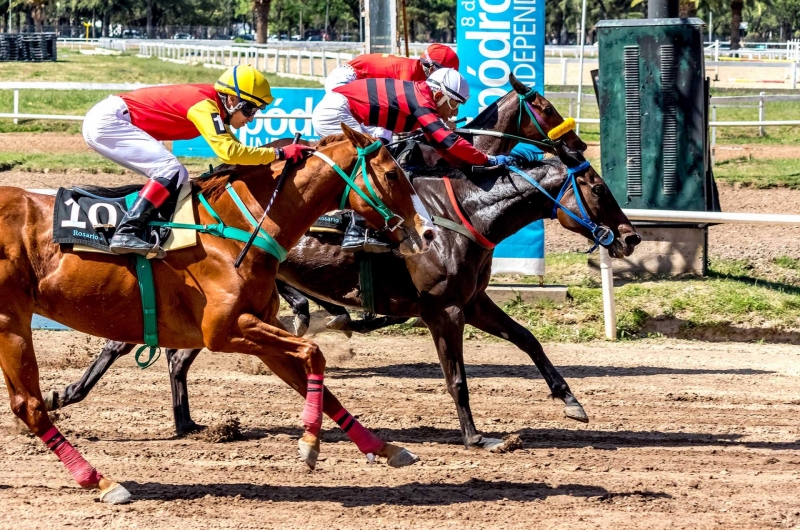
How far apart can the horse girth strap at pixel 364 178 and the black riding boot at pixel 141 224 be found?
81 cm

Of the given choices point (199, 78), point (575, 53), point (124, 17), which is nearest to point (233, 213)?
point (199, 78)

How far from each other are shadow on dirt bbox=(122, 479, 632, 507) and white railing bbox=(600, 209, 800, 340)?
3.65 meters

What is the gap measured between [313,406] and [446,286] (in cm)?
154

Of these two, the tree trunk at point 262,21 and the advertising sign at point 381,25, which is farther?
the tree trunk at point 262,21

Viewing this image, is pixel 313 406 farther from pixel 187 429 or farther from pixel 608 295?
pixel 608 295

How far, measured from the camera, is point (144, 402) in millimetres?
7172

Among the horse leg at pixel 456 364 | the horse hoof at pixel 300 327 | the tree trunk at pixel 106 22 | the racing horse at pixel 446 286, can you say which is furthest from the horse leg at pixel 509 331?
the tree trunk at pixel 106 22

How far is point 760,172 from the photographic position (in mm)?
16000

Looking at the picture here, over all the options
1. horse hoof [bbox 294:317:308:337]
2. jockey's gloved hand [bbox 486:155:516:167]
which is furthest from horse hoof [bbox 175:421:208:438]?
jockey's gloved hand [bbox 486:155:516:167]

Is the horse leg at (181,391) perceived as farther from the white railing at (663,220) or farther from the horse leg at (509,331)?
the white railing at (663,220)

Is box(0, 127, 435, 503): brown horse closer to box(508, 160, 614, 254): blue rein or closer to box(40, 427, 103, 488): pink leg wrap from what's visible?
box(40, 427, 103, 488): pink leg wrap

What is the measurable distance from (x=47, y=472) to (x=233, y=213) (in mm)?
1682

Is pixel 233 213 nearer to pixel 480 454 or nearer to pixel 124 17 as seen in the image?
pixel 480 454

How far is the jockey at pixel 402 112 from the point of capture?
6574 millimetres
